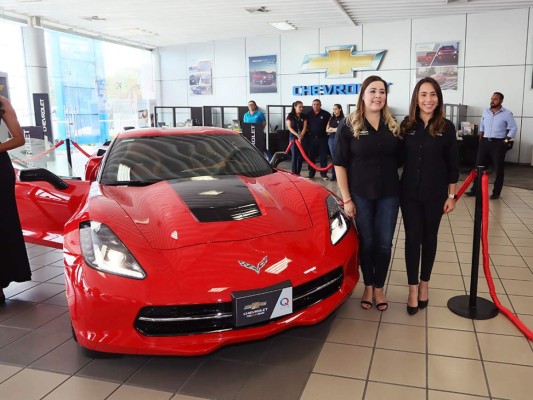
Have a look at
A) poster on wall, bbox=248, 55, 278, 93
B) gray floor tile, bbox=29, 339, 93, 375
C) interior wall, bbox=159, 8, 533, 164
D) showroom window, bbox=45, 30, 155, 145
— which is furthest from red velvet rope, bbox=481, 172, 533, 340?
showroom window, bbox=45, 30, 155, 145

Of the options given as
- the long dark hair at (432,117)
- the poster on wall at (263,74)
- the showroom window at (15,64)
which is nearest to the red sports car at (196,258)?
the long dark hair at (432,117)

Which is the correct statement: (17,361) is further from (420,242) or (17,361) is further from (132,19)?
(132,19)

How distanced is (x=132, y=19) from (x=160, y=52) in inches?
185

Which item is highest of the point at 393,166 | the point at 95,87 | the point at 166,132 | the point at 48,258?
the point at 95,87

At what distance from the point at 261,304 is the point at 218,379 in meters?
0.50

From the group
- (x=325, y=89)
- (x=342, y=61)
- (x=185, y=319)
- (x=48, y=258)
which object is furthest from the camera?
Answer: (x=325, y=89)

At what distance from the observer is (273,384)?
241 centimetres

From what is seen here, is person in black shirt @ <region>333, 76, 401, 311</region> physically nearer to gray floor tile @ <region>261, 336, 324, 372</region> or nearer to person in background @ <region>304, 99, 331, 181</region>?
gray floor tile @ <region>261, 336, 324, 372</region>

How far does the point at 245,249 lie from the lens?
2.55 m

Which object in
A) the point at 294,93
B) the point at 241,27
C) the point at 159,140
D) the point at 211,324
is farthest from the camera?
the point at 294,93

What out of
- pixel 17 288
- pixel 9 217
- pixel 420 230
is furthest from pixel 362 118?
pixel 17 288

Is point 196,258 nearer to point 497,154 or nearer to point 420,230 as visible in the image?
point 420,230

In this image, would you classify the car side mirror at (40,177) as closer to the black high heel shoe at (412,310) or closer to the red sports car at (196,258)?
the red sports car at (196,258)

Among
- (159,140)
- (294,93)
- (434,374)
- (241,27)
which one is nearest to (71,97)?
(241,27)
